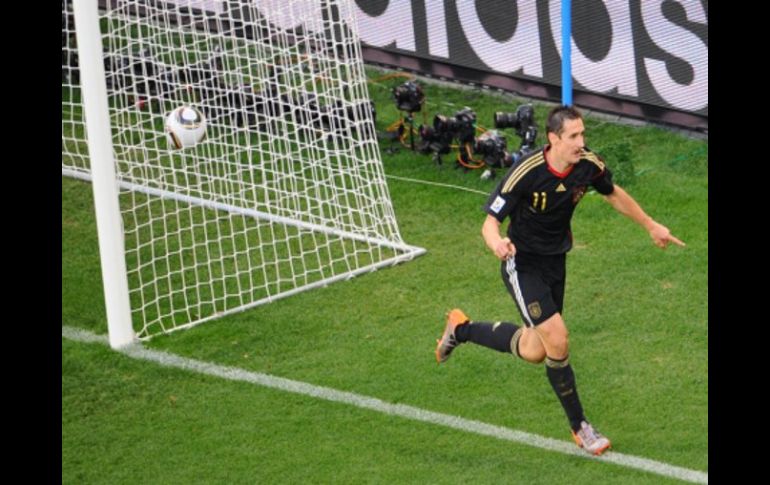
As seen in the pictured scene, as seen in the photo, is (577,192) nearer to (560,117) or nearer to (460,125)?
(560,117)

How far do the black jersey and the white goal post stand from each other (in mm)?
2932

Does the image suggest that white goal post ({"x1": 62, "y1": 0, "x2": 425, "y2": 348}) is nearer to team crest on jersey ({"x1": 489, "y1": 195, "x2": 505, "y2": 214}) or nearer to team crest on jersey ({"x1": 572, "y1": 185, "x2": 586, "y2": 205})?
team crest on jersey ({"x1": 489, "y1": 195, "x2": 505, "y2": 214})

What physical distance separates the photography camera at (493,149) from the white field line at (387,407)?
3.77m

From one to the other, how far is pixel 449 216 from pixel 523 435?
370 cm

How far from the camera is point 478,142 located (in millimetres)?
13078

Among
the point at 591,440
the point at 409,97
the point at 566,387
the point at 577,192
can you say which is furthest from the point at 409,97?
the point at 591,440

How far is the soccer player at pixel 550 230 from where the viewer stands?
8.65m

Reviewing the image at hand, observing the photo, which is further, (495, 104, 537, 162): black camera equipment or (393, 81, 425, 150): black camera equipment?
(393, 81, 425, 150): black camera equipment

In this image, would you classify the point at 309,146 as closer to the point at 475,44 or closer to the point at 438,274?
the point at 438,274

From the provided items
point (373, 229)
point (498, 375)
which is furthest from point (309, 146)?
point (498, 375)

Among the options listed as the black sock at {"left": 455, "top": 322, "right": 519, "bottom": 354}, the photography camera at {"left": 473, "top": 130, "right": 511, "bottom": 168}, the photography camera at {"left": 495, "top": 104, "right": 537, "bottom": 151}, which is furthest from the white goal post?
the black sock at {"left": 455, "top": 322, "right": 519, "bottom": 354}

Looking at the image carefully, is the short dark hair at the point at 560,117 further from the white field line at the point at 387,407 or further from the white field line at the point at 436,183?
the white field line at the point at 436,183

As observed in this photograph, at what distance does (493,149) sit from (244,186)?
2127 mm

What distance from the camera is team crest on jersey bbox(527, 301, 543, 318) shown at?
8.77m
